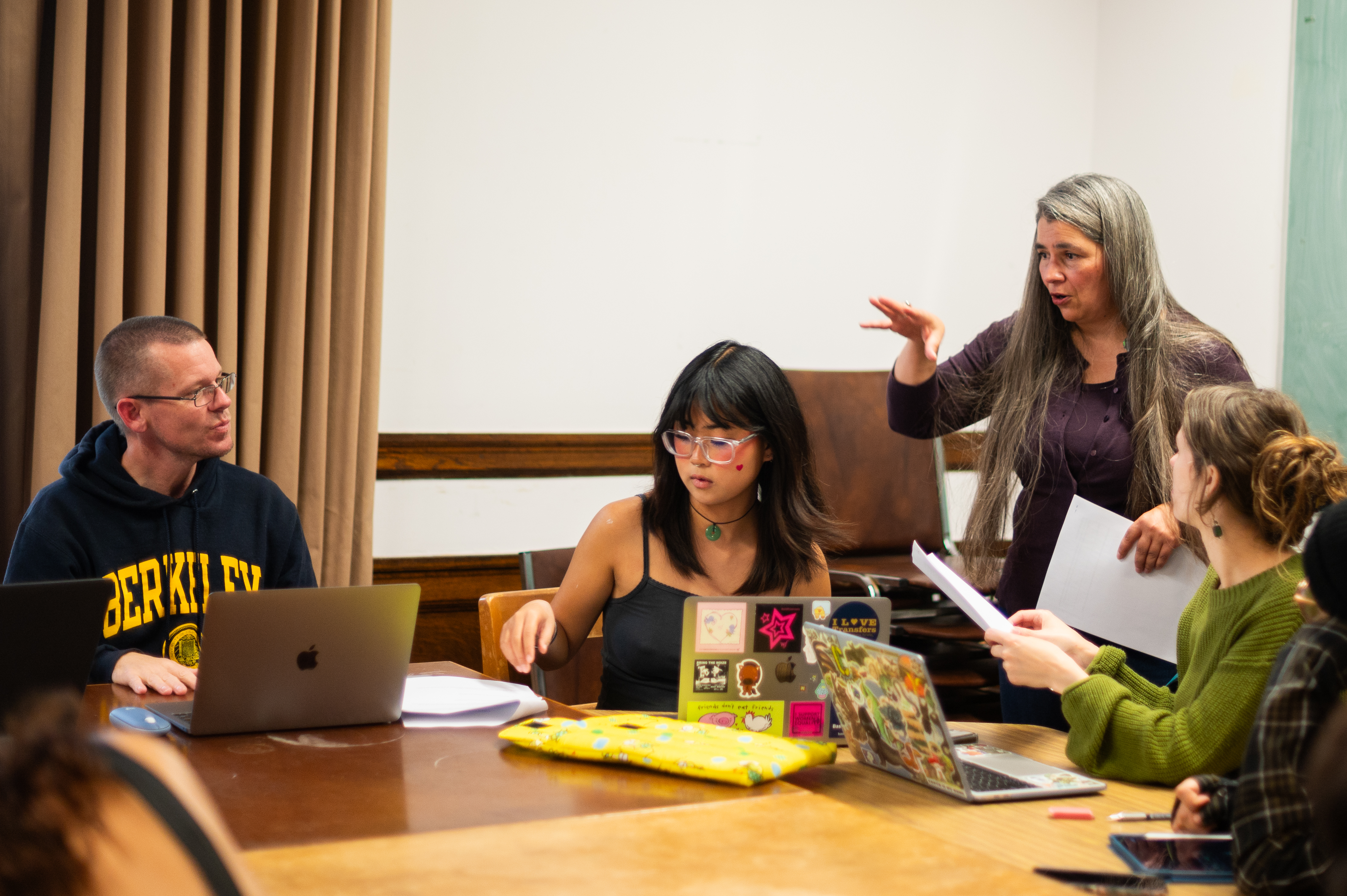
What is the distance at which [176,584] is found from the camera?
6.87 feet

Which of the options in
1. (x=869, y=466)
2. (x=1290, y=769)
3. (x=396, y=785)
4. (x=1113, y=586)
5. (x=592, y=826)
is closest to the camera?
(x=1290, y=769)

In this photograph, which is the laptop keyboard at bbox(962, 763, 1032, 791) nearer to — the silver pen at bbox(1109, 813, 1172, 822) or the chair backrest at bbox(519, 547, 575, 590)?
the silver pen at bbox(1109, 813, 1172, 822)

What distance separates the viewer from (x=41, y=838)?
553mm

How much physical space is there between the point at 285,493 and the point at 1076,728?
79.7 inches

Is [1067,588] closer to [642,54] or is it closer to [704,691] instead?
[704,691]

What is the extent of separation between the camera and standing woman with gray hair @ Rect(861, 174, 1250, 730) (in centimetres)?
198

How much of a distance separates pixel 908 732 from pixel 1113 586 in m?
0.67

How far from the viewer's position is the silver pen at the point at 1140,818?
4.21ft

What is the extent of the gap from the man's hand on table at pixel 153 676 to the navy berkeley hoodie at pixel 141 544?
0.41 feet

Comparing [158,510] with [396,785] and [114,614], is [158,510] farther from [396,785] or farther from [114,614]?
[396,785]

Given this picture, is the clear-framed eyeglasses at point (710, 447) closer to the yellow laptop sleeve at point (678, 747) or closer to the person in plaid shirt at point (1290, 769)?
the yellow laptop sleeve at point (678, 747)

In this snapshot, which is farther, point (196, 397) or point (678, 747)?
point (196, 397)

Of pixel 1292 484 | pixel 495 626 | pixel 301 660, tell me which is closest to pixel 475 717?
pixel 301 660

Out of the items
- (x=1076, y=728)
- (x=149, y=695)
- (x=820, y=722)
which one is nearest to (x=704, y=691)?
(x=820, y=722)
